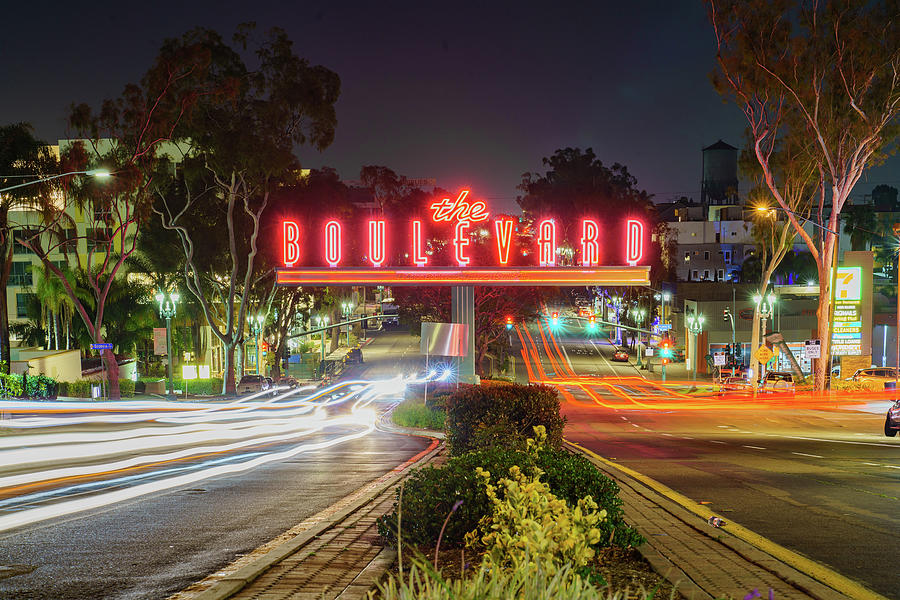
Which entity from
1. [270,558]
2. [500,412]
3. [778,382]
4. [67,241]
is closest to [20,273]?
[67,241]

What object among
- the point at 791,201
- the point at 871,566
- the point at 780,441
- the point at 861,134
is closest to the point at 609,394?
the point at 791,201

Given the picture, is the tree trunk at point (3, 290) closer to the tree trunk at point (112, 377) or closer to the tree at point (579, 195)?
the tree trunk at point (112, 377)

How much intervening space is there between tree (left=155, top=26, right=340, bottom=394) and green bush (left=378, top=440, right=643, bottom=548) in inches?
1468

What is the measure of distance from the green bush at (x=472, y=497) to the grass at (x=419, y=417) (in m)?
18.5

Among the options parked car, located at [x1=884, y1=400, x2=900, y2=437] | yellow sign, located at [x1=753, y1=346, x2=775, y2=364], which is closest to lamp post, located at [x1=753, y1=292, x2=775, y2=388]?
yellow sign, located at [x1=753, y1=346, x2=775, y2=364]

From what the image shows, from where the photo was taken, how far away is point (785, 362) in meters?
73.0

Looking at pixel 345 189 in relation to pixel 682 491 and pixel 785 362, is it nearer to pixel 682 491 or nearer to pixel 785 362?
pixel 682 491

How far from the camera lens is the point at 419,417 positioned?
26.9m

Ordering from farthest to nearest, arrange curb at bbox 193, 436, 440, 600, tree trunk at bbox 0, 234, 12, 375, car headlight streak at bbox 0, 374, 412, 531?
tree trunk at bbox 0, 234, 12, 375 → car headlight streak at bbox 0, 374, 412, 531 → curb at bbox 193, 436, 440, 600

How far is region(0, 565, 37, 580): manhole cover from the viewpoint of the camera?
7.90 m

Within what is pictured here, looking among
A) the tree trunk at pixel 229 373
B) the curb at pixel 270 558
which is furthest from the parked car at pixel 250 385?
the curb at pixel 270 558

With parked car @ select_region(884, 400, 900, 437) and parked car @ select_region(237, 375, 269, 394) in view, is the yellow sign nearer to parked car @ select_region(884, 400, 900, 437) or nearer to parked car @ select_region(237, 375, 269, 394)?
parked car @ select_region(884, 400, 900, 437)

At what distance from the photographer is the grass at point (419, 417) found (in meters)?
26.3

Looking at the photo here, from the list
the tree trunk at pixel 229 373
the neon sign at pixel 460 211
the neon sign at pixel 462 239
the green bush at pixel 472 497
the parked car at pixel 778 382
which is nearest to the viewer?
the green bush at pixel 472 497
